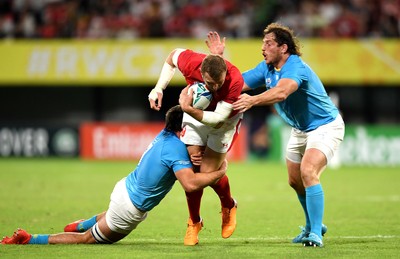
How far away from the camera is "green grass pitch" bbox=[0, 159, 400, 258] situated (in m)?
8.63

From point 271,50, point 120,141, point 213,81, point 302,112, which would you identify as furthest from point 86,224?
point 120,141

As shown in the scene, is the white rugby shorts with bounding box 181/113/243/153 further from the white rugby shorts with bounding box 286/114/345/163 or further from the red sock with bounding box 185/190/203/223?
the white rugby shorts with bounding box 286/114/345/163

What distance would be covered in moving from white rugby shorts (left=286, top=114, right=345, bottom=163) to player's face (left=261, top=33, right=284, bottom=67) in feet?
2.99

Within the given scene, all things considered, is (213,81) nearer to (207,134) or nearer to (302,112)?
(207,134)

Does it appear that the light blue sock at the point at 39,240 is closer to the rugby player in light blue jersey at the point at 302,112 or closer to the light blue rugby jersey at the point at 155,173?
the light blue rugby jersey at the point at 155,173

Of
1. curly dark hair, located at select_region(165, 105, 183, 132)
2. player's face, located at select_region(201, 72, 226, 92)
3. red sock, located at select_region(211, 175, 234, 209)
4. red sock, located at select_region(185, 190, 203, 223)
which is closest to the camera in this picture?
player's face, located at select_region(201, 72, 226, 92)

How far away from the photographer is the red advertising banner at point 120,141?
24312mm

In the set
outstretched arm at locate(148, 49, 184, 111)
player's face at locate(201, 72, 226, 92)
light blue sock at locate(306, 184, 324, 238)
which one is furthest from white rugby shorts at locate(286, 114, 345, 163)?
outstretched arm at locate(148, 49, 184, 111)

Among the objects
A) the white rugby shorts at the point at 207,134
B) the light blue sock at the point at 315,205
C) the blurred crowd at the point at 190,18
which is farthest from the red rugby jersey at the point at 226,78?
the blurred crowd at the point at 190,18

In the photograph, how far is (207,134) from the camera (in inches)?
354

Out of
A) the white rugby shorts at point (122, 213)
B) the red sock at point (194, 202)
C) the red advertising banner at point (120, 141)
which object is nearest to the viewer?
the white rugby shorts at point (122, 213)

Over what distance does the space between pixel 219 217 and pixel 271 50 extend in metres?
4.02

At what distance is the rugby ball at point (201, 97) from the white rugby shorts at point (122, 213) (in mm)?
1166

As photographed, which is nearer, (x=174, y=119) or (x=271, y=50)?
(x=174, y=119)
